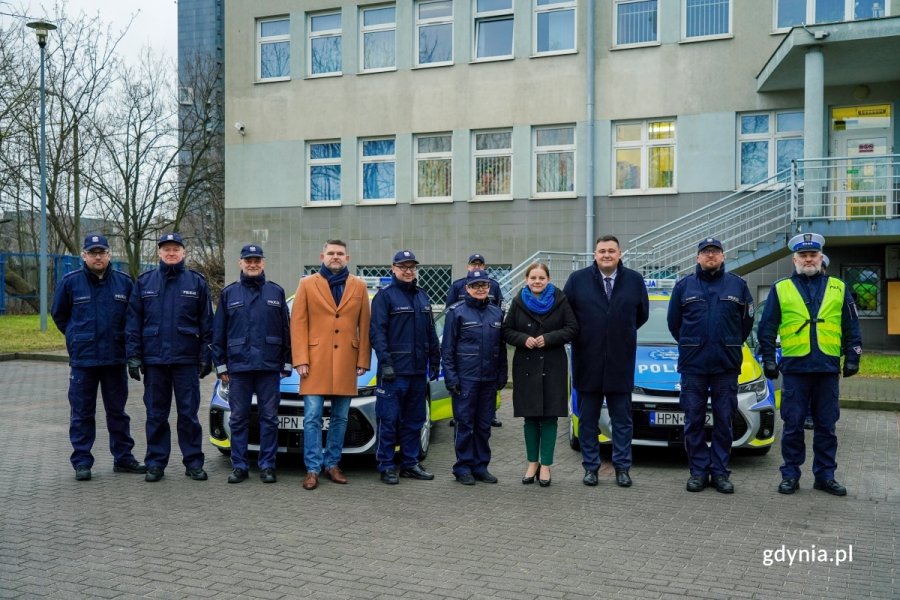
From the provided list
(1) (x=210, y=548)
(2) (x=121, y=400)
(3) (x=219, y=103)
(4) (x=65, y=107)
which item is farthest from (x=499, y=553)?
(3) (x=219, y=103)

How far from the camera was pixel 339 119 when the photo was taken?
23984 millimetres

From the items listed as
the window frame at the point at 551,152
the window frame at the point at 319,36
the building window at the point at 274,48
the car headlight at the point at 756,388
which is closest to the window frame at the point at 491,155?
the window frame at the point at 551,152

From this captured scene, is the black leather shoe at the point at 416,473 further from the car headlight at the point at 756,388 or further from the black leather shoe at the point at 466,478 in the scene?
the car headlight at the point at 756,388

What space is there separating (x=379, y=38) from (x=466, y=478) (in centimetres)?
1842

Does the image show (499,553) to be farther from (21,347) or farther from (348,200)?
(348,200)

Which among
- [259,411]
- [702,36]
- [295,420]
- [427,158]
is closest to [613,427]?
[295,420]

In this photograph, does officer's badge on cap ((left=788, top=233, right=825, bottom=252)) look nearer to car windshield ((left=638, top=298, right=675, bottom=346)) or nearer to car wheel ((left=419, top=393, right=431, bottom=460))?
car windshield ((left=638, top=298, right=675, bottom=346))

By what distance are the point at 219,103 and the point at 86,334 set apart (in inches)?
1317

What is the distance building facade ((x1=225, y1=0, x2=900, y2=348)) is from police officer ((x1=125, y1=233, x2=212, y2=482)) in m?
12.7

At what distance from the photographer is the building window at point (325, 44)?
79.3 ft

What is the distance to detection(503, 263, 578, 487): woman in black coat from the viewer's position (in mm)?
7344

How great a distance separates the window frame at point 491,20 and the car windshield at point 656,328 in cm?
1370

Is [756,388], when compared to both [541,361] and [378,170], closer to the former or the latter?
[541,361]

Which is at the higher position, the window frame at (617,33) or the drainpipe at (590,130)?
the window frame at (617,33)
